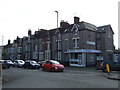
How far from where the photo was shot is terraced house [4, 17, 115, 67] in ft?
124

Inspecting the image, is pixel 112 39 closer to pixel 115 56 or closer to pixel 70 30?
pixel 70 30

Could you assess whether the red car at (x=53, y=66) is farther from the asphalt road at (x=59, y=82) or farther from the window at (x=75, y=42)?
the window at (x=75, y=42)

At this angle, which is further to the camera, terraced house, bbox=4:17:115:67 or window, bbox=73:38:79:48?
window, bbox=73:38:79:48

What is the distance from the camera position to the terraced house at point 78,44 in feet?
124

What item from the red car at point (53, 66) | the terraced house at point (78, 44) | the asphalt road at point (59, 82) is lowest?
the asphalt road at point (59, 82)

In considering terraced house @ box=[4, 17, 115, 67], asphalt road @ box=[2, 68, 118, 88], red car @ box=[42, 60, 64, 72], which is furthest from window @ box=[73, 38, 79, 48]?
asphalt road @ box=[2, 68, 118, 88]

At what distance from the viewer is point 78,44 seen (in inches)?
1526

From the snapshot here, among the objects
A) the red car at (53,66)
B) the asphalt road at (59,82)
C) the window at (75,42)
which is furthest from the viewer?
the window at (75,42)

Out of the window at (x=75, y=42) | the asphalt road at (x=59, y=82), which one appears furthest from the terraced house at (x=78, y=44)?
the asphalt road at (x=59, y=82)

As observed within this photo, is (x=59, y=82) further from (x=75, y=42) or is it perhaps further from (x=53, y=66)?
(x=75, y=42)

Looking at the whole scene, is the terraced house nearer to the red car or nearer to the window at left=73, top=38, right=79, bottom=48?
the window at left=73, top=38, right=79, bottom=48

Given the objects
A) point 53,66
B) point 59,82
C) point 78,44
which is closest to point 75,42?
point 78,44

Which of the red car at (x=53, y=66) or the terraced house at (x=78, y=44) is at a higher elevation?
the terraced house at (x=78, y=44)

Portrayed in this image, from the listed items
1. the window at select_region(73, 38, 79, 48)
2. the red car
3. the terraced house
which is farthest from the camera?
the window at select_region(73, 38, 79, 48)
